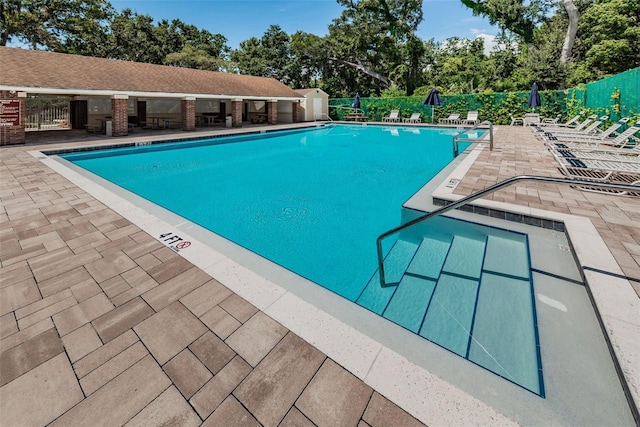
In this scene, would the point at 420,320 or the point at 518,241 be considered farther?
the point at 518,241

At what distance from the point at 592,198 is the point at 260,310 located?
208 inches

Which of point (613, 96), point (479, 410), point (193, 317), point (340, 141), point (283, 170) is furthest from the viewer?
point (340, 141)

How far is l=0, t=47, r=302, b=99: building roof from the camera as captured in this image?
12.7m

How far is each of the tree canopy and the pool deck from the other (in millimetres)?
23931

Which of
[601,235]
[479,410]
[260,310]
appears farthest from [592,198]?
[260,310]

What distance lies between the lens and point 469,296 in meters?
3.24

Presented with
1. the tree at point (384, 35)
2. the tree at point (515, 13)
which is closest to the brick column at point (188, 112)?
the tree at point (384, 35)

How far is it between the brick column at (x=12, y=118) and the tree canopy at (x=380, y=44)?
17792 millimetres

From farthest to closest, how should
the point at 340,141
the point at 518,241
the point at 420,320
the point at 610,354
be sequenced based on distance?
the point at 340,141 < the point at 518,241 < the point at 420,320 < the point at 610,354

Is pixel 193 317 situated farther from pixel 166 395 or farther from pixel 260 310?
pixel 166 395

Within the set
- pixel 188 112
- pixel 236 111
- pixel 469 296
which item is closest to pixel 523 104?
pixel 236 111

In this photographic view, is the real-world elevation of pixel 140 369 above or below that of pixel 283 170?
below

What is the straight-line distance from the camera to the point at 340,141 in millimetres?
16625

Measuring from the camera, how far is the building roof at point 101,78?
500 inches
